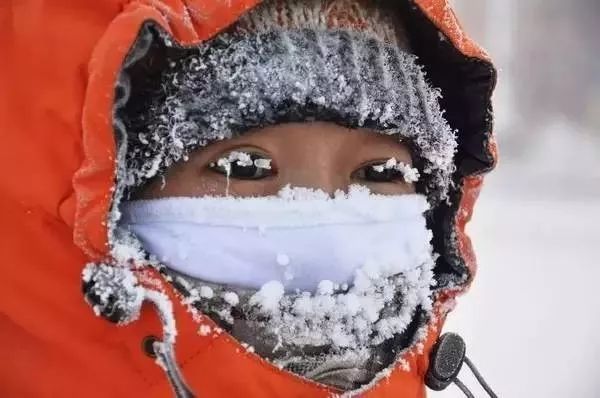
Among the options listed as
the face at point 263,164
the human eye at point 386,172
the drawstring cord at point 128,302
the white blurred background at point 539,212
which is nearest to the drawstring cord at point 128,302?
the drawstring cord at point 128,302

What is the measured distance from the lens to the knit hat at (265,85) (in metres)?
0.85

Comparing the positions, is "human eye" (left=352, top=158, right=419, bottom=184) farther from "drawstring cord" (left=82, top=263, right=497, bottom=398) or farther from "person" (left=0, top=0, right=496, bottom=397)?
"drawstring cord" (left=82, top=263, right=497, bottom=398)

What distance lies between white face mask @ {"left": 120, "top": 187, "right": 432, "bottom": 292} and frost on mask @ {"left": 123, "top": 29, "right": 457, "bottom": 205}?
5cm

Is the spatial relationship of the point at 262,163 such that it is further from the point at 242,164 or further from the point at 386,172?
the point at 386,172

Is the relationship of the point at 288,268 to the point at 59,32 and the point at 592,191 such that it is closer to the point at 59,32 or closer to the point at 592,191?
the point at 59,32

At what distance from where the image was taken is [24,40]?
2.78 ft

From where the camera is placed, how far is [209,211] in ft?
2.85

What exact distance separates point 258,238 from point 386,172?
6.4 inches

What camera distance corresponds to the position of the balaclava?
33.6 inches

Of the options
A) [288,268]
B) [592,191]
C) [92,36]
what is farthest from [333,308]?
[592,191]

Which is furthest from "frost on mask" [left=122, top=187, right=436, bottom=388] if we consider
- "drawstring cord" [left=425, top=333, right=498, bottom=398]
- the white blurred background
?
the white blurred background

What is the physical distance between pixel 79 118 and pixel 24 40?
0.10 meters

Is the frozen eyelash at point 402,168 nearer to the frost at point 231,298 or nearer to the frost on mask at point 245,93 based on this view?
the frost on mask at point 245,93

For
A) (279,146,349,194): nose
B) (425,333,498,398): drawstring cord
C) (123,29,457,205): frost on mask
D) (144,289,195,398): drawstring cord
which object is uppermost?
(123,29,457,205): frost on mask
